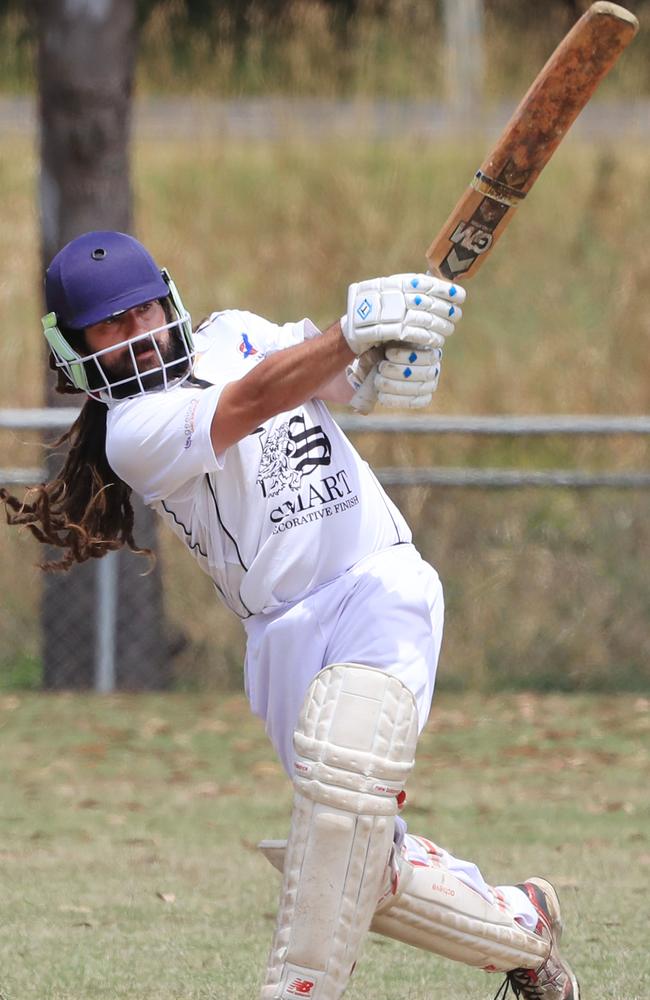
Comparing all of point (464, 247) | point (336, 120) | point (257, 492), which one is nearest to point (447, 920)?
point (257, 492)

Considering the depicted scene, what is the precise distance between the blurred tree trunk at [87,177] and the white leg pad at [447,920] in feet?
16.8

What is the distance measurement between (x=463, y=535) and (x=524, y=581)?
1.35ft

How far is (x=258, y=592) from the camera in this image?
383 cm

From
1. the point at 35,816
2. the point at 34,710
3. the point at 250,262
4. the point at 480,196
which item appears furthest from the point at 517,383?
the point at 480,196

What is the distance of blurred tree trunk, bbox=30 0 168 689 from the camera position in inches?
350

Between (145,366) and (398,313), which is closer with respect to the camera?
(398,313)

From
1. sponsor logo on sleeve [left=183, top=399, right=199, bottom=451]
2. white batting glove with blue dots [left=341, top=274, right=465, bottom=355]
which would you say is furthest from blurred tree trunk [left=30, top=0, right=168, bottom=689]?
white batting glove with blue dots [left=341, top=274, right=465, bottom=355]

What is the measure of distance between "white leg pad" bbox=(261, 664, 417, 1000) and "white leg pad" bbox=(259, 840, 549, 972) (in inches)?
9.5

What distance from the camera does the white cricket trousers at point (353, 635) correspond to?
372cm

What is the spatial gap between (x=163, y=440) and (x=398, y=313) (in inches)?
24.2

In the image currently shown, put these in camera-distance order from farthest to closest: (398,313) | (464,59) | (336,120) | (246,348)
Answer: (464,59) < (336,120) < (246,348) < (398,313)

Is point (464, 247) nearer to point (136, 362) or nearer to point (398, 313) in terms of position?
point (398, 313)

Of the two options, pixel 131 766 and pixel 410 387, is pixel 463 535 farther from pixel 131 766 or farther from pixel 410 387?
pixel 410 387

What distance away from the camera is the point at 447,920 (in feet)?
12.6
